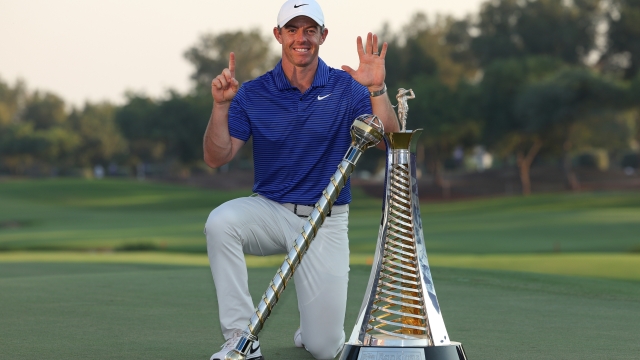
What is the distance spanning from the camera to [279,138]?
18.7 feet

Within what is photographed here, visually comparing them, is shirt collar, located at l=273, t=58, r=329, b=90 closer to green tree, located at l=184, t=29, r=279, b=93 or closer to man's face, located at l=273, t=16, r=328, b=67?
man's face, located at l=273, t=16, r=328, b=67

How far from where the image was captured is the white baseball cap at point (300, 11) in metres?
5.41

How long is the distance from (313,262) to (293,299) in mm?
2294

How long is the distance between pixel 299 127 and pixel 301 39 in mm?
517

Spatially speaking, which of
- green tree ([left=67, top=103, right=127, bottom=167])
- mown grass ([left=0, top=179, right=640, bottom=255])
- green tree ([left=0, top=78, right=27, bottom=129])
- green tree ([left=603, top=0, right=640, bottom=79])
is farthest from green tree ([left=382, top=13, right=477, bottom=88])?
green tree ([left=0, top=78, right=27, bottom=129])

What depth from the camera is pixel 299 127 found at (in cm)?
568

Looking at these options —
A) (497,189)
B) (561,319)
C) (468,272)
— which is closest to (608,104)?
(497,189)

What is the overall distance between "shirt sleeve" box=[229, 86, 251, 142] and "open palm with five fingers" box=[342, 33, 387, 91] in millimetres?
829

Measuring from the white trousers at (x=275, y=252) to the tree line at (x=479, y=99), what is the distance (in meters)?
43.7

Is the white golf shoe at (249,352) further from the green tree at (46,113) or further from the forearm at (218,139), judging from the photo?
the green tree at (46,113)

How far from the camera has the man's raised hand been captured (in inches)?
200

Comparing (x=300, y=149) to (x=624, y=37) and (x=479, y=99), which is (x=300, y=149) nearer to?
(x=479, y=99)

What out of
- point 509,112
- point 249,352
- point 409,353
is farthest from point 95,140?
point 409,353

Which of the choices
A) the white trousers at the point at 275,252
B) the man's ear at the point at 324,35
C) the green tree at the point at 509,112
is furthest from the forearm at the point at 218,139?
the green tree at the point at 509,112
